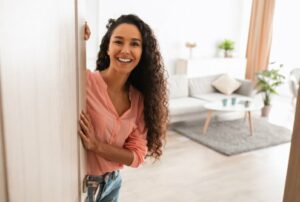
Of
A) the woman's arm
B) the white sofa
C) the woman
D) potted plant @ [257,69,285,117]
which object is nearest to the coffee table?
the white sofa

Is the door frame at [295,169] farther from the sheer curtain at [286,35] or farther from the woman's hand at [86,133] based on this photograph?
the sheer curtain at [286,35]

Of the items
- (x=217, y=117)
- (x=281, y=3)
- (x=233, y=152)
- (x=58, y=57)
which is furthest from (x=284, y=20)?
(x=58, y=57)

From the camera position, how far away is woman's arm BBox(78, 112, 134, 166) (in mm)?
1110

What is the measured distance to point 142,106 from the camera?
1.53 meters

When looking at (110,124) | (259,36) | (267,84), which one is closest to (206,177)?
(110,124)

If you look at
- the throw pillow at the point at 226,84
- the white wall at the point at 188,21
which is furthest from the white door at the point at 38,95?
the throw pillow at the point at 226,84

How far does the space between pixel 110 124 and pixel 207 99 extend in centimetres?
417

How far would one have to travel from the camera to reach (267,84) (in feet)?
19.0

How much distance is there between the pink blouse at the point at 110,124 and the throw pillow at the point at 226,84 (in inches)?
175

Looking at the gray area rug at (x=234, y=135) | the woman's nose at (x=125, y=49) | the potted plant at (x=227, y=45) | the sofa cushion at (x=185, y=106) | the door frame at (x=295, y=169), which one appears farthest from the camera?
the potted plant at (x=227, y=45)

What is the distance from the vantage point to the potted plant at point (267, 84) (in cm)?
577

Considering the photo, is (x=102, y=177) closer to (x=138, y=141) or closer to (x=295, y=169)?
(x=138, y=141)

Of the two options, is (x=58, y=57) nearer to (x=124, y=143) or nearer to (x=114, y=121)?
(x=114, y=121)

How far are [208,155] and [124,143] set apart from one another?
2.84 metres
